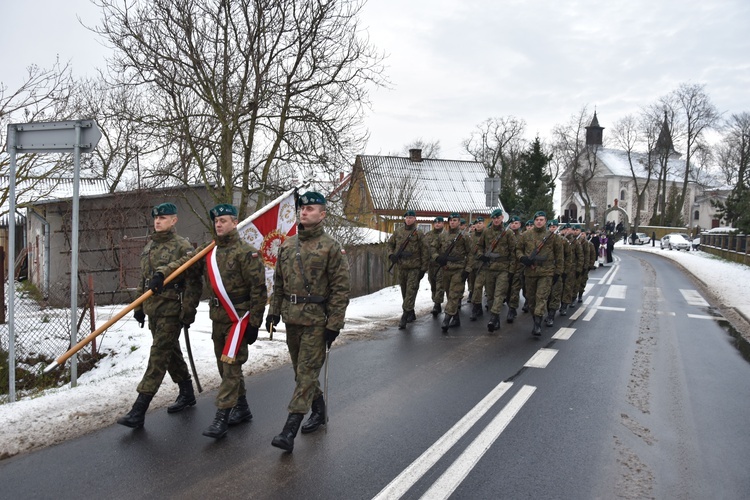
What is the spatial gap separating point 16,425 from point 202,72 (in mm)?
8751

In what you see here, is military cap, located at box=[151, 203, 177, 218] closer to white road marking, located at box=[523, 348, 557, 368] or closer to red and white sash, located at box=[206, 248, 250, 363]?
red and white sash, located at box=[206, 248, 250, 363]

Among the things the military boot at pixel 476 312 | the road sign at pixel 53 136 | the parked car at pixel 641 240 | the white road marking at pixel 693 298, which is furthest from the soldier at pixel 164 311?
the parked car at pixel 641 240

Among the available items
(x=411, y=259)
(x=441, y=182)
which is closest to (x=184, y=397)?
Result: (x=411, y=259)

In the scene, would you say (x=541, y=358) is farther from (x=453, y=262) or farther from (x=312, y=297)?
(x=312, y=297)

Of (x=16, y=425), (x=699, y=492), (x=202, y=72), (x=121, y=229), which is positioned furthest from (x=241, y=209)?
(x=699, y=492)

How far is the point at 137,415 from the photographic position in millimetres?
4602

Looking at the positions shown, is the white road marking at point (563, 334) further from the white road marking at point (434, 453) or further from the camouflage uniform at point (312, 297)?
the camouflage uniform at point (312, 297)

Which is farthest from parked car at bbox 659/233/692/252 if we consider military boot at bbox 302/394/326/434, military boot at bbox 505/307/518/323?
military boot at bbox 302/394/326/434

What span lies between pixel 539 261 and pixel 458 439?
205 inches

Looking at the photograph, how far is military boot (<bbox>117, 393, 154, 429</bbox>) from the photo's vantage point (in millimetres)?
4551

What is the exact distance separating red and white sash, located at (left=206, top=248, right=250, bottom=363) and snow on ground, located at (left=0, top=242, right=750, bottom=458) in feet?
4.27

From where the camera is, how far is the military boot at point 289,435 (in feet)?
13.4

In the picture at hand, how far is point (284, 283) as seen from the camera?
447 cm

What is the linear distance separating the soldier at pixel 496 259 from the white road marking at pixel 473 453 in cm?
384
